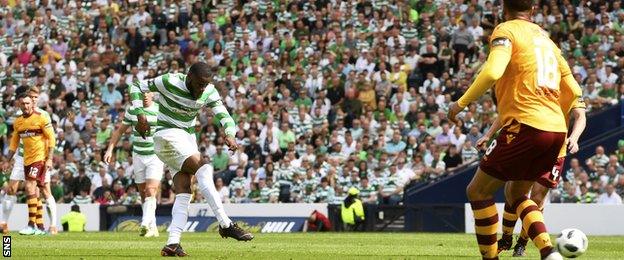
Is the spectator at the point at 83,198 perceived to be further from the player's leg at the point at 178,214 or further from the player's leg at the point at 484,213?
the player's leg at the point at 484,213

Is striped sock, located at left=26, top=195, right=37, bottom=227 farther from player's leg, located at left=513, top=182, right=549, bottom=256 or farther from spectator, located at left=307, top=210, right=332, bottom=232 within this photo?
player's leg, located at left=513, top=182, right=549, bottom=256

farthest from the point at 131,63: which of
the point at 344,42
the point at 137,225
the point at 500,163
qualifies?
the point at 500,163

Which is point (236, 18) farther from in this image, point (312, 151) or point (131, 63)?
point (312, 151)

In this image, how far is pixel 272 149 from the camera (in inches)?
1280

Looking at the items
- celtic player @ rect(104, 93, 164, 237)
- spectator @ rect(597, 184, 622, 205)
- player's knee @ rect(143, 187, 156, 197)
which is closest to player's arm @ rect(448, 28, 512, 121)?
celtic player @ rect(104, 93, 164, 237)

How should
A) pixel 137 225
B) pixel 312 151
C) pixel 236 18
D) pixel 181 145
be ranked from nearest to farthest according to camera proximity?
1. pixel 181 145
2. pixel 137 225
3. pixel 312 151
4. pixel 236 18

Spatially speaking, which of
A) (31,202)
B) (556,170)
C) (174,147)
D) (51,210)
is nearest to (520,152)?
(556,170)

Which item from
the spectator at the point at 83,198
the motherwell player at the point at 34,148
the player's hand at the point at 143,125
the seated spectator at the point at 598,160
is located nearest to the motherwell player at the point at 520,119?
the player's hand at the point at 143,125

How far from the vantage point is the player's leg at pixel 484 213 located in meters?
11.1

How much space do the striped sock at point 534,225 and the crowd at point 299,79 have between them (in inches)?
619

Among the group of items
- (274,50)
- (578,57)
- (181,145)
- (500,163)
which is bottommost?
(274,50)

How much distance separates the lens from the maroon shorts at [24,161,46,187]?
2297 centimetres

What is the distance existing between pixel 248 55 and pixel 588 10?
9.32 meters

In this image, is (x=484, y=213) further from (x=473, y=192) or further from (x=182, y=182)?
(x=182, y=182)
